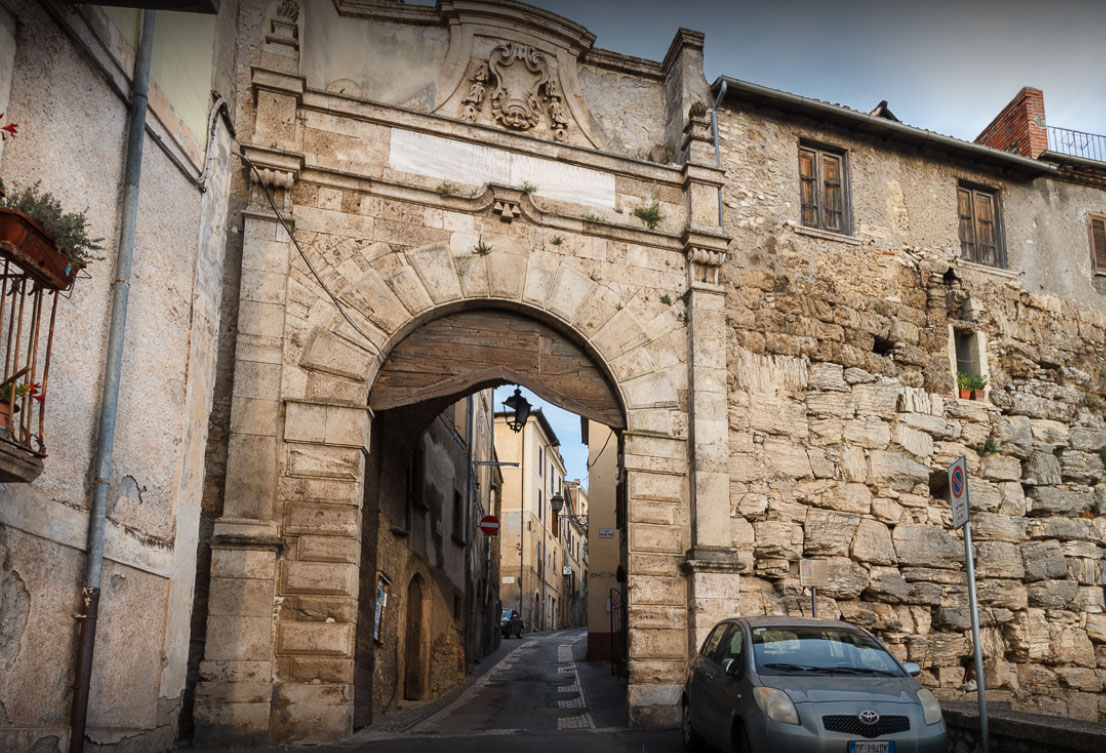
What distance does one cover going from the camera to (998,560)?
13047mm

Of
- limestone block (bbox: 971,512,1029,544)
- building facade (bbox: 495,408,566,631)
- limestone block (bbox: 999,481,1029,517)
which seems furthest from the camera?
building facade (bbox: 495,408,566,631)

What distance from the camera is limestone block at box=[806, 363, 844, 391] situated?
12.8 metres

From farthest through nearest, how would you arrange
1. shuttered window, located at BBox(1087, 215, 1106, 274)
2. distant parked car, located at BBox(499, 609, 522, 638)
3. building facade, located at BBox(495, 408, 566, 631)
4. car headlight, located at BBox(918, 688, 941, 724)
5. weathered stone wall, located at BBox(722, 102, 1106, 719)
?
building facade, located at BBox(495, 408, 566, 631)
distant parked car, located at BBox(499, 609, 522, 638)
shuttered window, located at BBox(1087, 215, 1106, 274)
weathered stone wall, located at BBox(722, 102, 1106, 719)
car headlight, located at BBox(918, 688, 941, 724)

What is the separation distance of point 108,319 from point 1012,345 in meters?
12.2

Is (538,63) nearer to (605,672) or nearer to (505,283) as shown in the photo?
(505,283)

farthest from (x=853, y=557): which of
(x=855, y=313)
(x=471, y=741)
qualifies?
(x=471, y=741)

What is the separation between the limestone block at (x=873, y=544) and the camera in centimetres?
1232

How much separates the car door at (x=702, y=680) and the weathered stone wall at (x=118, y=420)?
4501 mm

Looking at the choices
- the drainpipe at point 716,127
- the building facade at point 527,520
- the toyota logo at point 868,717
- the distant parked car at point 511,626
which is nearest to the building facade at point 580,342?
the drainpipe at point 716,127

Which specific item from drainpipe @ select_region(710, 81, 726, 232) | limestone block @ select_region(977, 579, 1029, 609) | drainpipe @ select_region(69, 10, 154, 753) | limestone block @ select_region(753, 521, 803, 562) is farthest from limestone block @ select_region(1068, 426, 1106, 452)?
drainpipe @ select_region(69, 10, 154, 753)

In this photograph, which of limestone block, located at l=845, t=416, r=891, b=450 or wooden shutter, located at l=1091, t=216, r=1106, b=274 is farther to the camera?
wooden shutter, located at l=1091, t=216, r=1106, b=274

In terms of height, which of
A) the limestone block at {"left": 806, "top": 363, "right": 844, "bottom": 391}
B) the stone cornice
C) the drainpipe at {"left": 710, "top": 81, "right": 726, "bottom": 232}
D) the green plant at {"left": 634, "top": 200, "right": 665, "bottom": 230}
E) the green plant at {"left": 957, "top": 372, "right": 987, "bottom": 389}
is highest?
the drainpipe at {"left": 710, "top": 81, "right": 726, "bottom": 232}

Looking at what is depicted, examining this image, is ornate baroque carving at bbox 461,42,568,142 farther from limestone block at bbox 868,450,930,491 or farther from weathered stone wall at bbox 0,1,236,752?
limestone block at bbox 868,450,930,491

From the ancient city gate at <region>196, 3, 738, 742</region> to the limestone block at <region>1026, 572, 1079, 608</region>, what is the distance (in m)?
4.72
